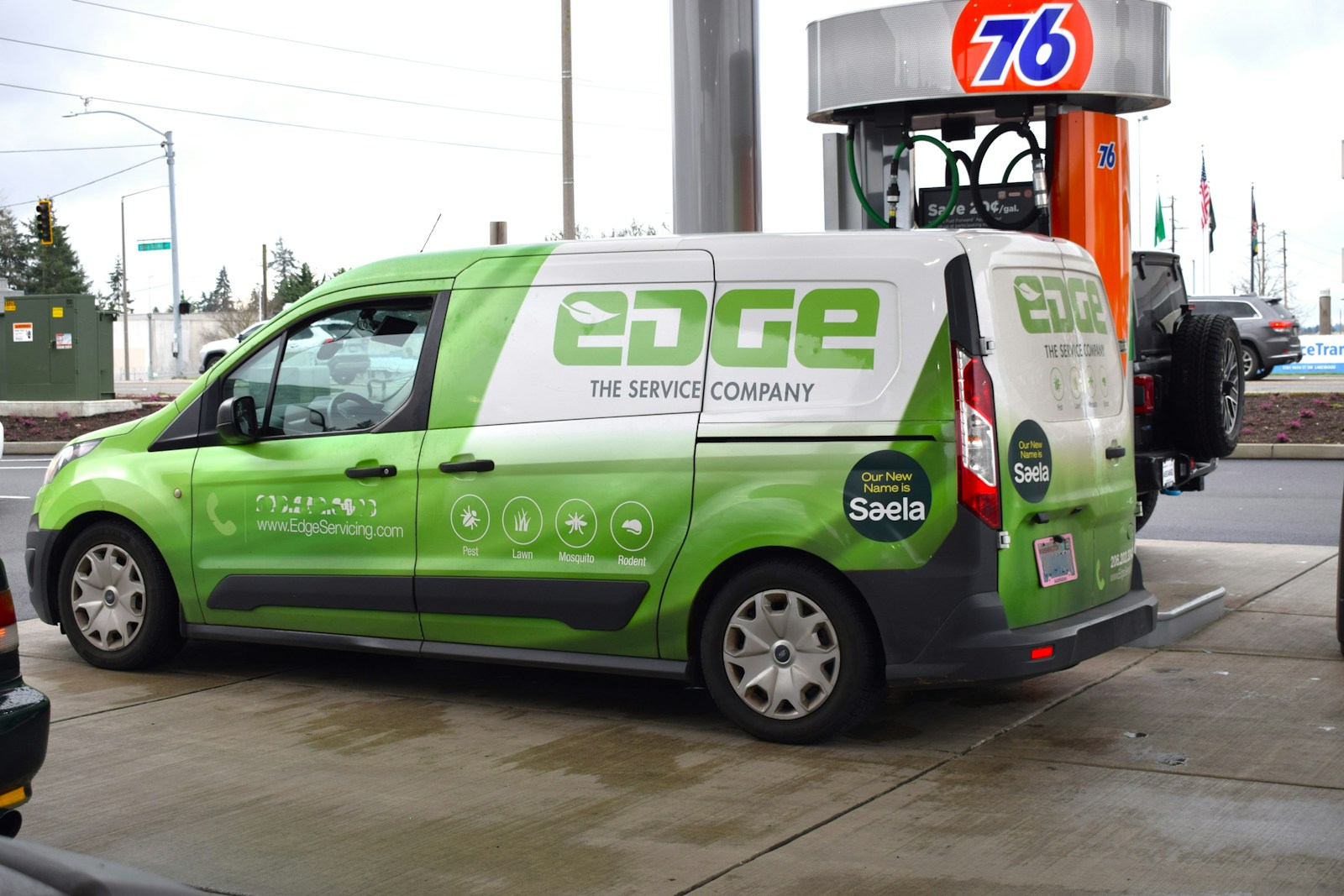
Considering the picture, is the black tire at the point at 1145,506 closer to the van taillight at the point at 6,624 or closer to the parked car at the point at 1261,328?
the van taillight at the point at 6,624

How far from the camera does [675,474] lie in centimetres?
583

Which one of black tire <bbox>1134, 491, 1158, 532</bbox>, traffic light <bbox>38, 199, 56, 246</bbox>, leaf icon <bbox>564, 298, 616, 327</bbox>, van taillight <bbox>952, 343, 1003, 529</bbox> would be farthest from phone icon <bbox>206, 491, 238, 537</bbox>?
traffic light <bbox>38, 199, 56, 246</bbox>

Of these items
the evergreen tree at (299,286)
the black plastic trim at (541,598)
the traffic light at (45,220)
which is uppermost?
the evergreen tree at (299,286)

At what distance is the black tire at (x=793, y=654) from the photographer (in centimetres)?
558

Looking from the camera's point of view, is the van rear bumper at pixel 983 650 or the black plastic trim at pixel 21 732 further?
the van rear bumper at pixel 983 650

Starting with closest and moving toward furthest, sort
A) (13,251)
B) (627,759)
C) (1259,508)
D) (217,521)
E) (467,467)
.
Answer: (627,759) → (467,467) → (217,521) → (1259,508) → (13,251)

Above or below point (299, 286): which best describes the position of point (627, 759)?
below

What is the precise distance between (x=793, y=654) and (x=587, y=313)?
5.26 ft

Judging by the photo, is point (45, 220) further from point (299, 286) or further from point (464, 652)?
point (299, 286)

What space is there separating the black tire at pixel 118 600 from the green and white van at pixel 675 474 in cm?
1

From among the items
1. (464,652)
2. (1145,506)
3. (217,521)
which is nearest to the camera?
(464,652)

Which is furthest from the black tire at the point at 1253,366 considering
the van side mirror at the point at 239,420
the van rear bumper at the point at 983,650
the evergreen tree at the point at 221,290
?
the evergreen tree at the point at 221,290

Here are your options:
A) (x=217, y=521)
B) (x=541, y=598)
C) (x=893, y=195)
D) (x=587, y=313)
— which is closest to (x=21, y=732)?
(x=541, y=598)

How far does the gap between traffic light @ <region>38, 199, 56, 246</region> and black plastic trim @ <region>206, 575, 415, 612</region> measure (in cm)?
3572
